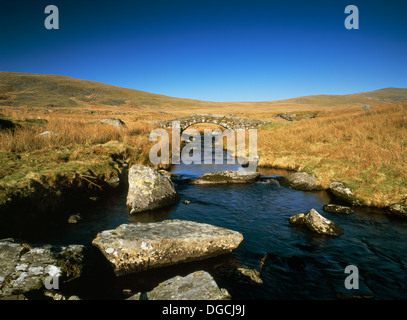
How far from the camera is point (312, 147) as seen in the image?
19906 mm

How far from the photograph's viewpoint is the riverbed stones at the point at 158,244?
559 cm

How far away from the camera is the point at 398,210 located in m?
9.31

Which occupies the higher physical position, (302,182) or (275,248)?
(302,182)

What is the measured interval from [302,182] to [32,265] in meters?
13.5

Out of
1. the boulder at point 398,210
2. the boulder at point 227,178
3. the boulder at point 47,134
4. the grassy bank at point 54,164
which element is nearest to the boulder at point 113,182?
the grassy bank at point 54,164

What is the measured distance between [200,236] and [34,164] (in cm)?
903

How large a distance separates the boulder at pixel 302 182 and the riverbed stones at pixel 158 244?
8353mm

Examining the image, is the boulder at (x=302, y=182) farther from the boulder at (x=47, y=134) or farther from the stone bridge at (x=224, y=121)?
the stone bridge at (x=224, y=121)

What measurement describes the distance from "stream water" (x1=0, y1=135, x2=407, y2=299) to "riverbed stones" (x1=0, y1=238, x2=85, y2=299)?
0.46 meters

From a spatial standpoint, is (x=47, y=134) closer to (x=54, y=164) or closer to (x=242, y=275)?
(x=54, y=164)

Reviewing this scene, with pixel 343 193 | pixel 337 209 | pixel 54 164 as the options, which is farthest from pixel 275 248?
pixel 54 164

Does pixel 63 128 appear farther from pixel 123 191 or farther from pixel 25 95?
pixel 25 95
